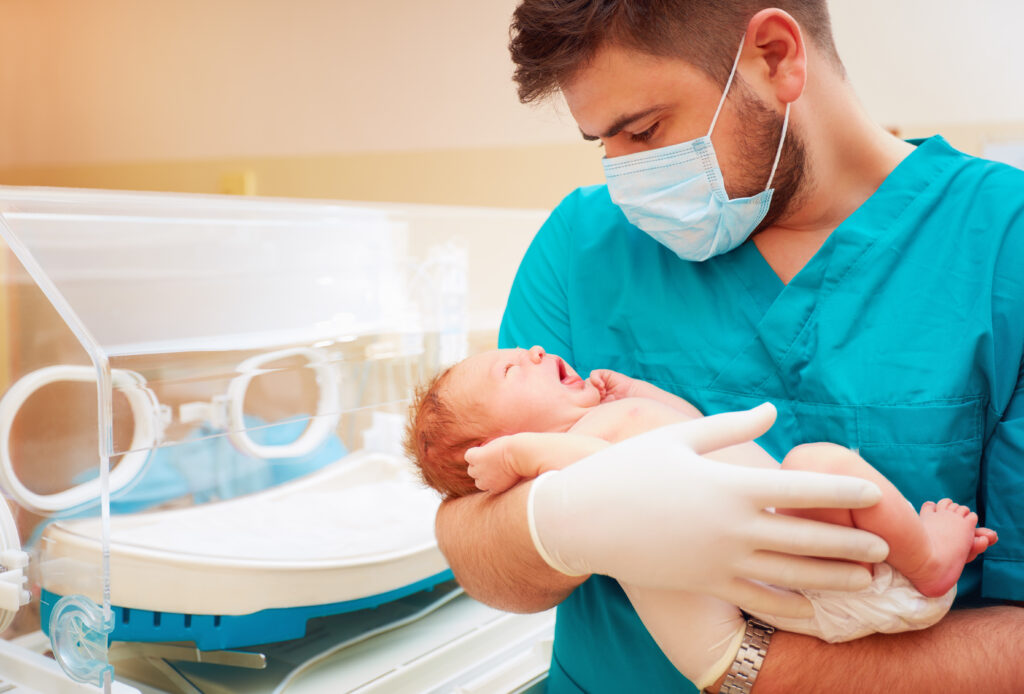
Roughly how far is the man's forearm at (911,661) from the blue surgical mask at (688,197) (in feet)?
1.82

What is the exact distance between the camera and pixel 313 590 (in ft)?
4.49

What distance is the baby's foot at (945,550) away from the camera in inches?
34.8

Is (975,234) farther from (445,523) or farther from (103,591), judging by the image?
(103,591)

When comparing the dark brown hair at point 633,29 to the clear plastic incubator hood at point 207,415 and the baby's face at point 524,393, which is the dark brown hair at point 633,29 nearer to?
the baby's face at point 524,393

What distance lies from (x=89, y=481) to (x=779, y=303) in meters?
0.99

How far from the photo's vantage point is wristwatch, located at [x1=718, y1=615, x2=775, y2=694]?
914 millimetres

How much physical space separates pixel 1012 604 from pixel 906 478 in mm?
199

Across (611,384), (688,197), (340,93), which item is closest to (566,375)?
(611,384)

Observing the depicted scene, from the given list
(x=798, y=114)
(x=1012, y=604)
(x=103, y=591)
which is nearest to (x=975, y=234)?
(x=798, y=114)

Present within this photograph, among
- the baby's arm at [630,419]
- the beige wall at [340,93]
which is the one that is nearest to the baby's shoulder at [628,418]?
the baby's arm at [630,419]

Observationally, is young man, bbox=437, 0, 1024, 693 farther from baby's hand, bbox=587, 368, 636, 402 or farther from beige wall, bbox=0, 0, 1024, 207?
beige wall, bbox=0, 0, 1024, 207

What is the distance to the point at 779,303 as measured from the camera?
3.76 ft

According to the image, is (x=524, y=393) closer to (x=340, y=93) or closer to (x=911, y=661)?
(x=911, y=661)

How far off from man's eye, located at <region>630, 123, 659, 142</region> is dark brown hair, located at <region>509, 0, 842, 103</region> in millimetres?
103
